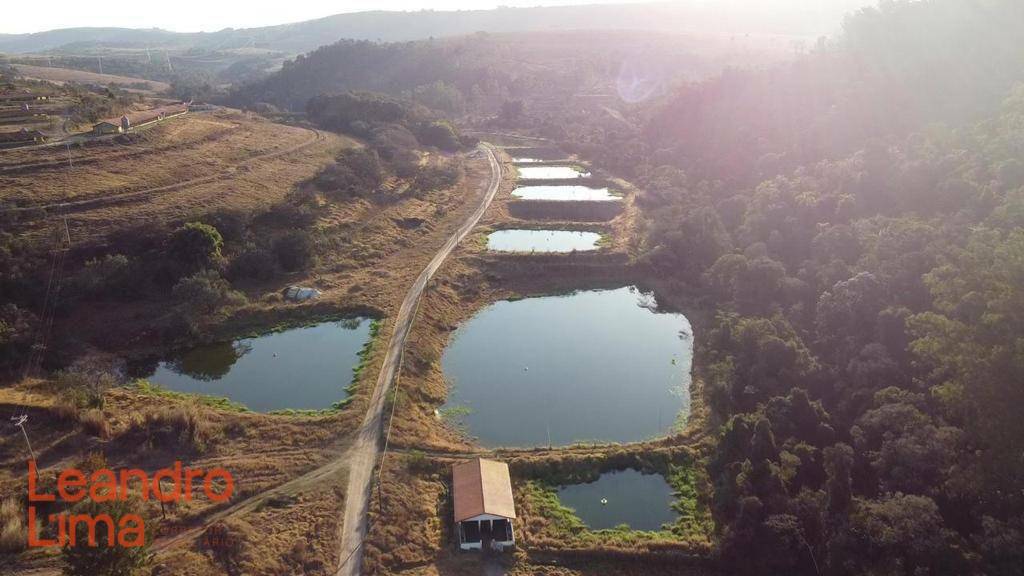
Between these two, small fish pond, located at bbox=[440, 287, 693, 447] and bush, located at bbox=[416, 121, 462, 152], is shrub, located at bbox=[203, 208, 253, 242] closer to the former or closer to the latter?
small fish pond, located at bbox=[440, 287, 693, 447]

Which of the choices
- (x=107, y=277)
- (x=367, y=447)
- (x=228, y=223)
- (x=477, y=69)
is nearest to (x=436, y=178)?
(x=228, y=223)

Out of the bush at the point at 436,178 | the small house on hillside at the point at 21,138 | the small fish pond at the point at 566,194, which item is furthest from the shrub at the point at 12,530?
the small fish pond at the point at 566,194

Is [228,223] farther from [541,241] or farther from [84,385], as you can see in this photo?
[541,241]

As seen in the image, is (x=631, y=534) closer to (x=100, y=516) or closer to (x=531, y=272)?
(x=100, y=516)

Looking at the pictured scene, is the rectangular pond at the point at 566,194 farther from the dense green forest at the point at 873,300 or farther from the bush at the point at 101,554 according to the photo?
the bush at the point at 101,554

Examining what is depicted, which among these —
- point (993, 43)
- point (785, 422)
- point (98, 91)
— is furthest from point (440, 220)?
point (993, 43)

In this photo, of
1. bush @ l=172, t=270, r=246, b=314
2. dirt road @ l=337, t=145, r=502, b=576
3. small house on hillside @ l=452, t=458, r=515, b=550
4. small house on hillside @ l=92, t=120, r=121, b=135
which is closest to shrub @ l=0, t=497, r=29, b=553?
dirt road @ l=337, t=145, r=502, b=576
